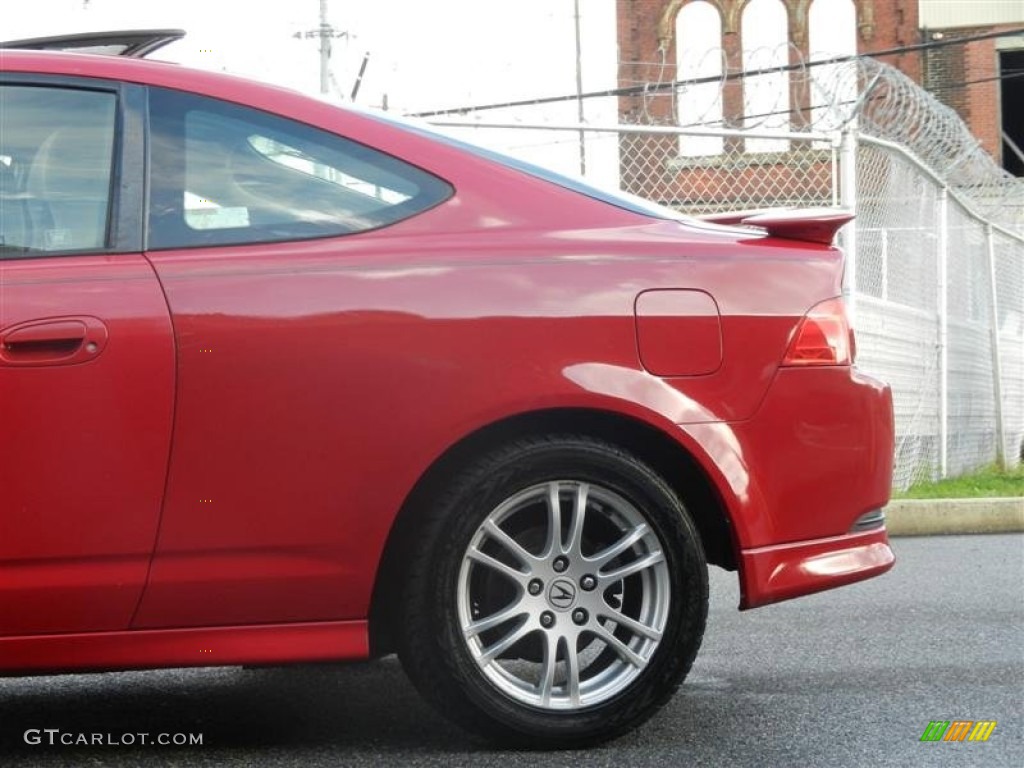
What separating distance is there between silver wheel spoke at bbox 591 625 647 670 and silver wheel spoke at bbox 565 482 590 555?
0.19 metres

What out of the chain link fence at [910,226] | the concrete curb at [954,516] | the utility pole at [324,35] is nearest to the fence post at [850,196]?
the chain link fence at [910,226]

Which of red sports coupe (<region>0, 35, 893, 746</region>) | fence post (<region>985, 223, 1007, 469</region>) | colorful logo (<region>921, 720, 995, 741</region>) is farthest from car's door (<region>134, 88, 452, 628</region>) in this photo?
fence post (<region>985, 223, 1007, 469</region>)

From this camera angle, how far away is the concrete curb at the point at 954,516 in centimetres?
852

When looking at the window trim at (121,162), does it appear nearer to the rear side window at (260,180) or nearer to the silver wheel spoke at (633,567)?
the rear side window at (260,180)

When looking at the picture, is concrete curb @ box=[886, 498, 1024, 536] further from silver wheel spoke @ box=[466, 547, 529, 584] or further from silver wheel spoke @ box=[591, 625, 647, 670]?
silver wheel spoke @ box=[466, 547, 529, 584]

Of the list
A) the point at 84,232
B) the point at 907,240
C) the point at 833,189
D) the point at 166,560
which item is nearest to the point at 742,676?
the point at 166,560

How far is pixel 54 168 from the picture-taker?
3.66 meters

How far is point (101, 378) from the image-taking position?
344cm

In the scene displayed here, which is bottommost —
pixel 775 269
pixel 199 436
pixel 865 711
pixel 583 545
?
pixel 865 711

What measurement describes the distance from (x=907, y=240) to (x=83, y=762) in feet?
24.3

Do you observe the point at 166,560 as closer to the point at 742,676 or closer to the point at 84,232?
the point at 84,232

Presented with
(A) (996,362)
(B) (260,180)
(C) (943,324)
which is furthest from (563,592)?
(A) (996,362)

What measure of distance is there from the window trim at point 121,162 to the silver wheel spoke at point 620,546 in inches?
49.2

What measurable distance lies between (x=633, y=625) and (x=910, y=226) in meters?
6.72
